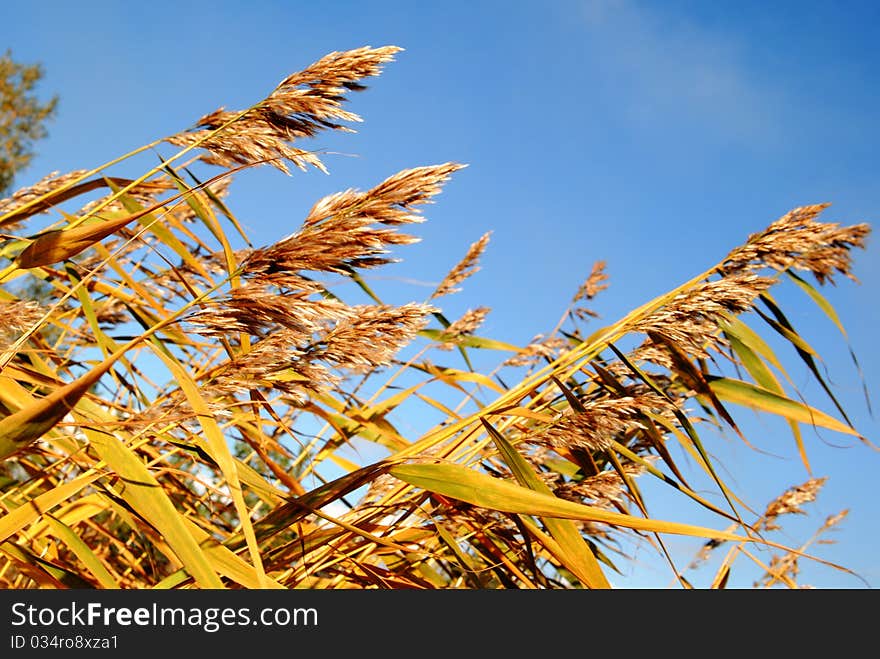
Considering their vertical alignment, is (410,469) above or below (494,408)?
below

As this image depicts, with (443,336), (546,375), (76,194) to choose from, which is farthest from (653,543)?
(76,194)

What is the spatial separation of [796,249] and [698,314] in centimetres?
49

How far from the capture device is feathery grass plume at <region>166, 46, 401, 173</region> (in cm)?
132

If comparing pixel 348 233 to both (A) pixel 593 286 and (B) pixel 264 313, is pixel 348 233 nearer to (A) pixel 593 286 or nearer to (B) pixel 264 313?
(B) pixel 264 313

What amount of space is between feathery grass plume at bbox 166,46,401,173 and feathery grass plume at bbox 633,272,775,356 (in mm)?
699

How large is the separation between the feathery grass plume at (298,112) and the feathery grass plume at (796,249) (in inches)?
39.9

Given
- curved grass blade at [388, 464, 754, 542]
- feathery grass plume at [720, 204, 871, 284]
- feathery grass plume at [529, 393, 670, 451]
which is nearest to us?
curved grass blade at [388, 464, 754, 542]

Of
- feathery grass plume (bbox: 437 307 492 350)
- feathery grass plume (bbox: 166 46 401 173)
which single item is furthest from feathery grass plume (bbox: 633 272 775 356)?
feathery grass plume (bbox: 437 307 492 350)

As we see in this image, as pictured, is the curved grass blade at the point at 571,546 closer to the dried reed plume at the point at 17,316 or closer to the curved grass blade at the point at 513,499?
the curved grass blade at the point at 513,499

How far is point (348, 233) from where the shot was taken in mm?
1052

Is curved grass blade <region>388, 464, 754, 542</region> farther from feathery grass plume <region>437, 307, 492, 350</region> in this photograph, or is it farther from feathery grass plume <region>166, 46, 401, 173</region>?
feathery grass plume <region>437, 307, 492, 350</region>

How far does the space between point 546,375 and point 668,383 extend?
47 cm

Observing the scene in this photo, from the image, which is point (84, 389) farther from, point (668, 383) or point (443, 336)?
point (443, 336)

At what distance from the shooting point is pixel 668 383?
184 centimetres
